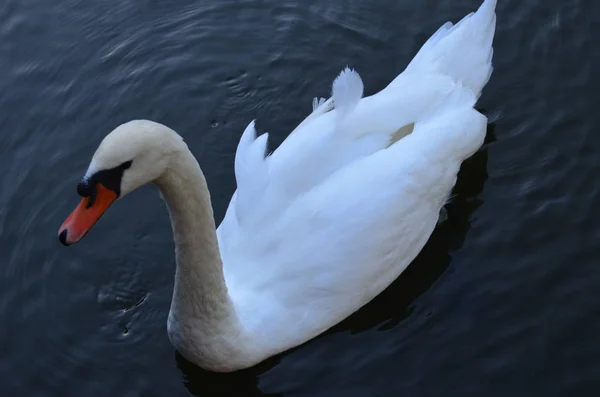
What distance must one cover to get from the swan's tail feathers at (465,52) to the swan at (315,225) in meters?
0.42

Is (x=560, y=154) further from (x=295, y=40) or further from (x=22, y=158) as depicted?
(x=22, y=158)

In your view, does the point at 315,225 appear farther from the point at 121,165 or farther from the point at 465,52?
the point at 465,52

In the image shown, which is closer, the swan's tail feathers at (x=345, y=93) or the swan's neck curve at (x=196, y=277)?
the swan's neck curve at (x=196, y=277)

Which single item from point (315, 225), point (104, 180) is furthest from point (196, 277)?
point (104, 180)

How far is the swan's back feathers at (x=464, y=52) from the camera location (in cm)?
812

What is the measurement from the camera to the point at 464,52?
26.9ft

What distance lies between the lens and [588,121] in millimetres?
8555

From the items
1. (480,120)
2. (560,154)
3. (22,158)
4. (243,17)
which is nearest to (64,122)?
(22,158)

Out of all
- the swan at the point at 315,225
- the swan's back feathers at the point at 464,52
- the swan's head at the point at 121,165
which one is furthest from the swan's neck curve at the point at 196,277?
the swan's back feathers at the point at 464,52

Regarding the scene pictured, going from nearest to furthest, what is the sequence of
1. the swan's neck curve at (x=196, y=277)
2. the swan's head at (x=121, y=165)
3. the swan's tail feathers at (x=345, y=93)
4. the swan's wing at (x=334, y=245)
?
the swan's head at (x=121, y=165)
the swan's neck curve at (x=196, y=277)
the swan's wing at (x=334, y=245)
the swan's tail feathers at (x=345, y=93)

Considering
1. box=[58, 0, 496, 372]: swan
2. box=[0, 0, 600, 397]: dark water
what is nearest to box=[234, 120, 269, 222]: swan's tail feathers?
box=[58, 0, 496, 372]: swan

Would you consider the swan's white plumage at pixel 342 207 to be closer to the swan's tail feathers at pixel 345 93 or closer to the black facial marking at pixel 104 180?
the swan's tail feathers at pixel 345 93

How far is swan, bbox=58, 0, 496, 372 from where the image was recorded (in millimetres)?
6688

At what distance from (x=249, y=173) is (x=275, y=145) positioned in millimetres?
1621
